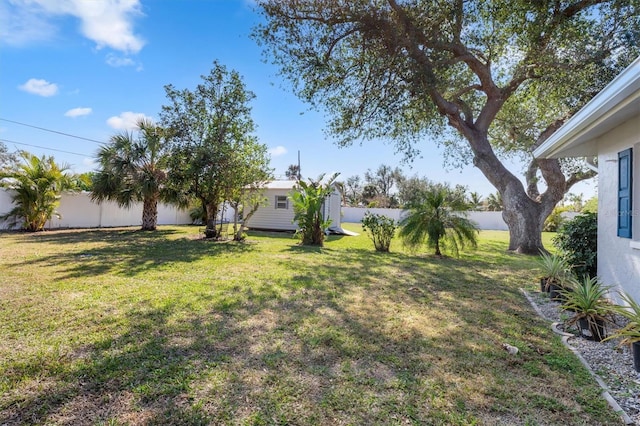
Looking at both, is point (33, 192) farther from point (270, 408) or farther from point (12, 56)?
point (270, 408)

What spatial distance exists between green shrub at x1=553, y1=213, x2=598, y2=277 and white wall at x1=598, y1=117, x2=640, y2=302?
Answer: 302mm

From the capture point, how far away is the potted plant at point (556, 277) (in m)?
5.32

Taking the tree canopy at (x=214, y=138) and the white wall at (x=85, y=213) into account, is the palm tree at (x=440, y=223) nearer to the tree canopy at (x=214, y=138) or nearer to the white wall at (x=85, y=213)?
the tree canopy at (x=214, y=138)

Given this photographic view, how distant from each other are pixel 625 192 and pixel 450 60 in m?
6.70

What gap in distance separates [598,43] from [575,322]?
900cm

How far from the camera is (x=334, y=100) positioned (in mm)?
11602

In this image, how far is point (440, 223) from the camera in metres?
9.78

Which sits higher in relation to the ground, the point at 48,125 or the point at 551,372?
the point at 48,125

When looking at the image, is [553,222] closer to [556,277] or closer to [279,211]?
[279,211]

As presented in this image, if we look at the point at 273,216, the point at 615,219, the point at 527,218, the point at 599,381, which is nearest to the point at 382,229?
the point at 527,218

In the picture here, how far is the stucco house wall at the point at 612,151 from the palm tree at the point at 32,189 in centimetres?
1730

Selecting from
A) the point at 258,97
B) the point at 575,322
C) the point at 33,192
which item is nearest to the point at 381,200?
the point at 258,97

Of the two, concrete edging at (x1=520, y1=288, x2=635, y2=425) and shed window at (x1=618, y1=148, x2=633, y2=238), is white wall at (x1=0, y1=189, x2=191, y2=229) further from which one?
shed window at (x1=618, y1=148, x2=633, y2=238)

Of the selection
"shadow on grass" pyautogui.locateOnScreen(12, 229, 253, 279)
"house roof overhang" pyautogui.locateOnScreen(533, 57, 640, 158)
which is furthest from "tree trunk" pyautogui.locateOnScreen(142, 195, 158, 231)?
"house roof overhang" pyautogui.locateOnScreen(533, 57, 640, 158)
